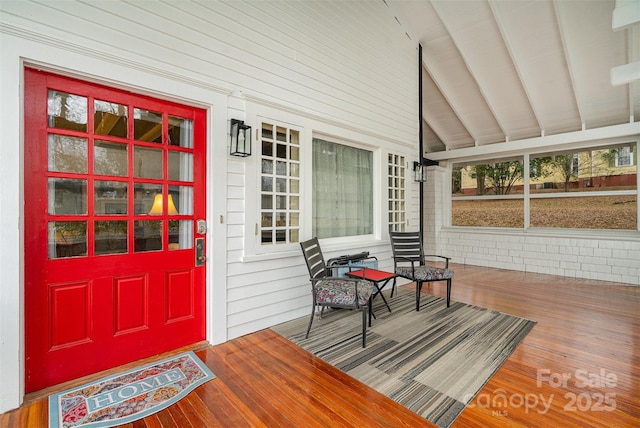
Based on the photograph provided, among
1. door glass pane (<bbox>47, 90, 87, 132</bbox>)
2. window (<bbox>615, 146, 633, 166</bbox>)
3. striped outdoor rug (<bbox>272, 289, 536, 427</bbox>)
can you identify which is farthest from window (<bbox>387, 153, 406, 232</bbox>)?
window (<bbox>615, 146, 633, 166</bbox>)

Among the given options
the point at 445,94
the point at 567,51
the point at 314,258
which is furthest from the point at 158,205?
the point at 567,51

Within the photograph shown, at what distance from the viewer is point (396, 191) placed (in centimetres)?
516

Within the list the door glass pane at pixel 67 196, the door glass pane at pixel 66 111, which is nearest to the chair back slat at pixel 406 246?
the door glass pane at pixel 67 196

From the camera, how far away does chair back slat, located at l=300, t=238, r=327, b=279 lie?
3232 millimetres

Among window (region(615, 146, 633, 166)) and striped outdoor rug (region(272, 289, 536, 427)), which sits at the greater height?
window (region(615, 146, 633, 166))

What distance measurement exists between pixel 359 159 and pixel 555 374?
3.31m

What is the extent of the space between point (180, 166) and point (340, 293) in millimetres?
1924

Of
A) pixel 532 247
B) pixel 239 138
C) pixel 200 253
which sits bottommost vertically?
pixel 532 247

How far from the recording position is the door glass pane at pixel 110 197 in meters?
2.28

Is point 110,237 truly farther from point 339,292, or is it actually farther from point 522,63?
point 522,63

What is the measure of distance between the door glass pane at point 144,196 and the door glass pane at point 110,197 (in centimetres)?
8

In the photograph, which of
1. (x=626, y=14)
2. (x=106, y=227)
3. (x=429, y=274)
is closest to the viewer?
(x=106, y=227)

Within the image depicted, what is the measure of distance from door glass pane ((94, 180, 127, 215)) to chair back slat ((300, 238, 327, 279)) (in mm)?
1689

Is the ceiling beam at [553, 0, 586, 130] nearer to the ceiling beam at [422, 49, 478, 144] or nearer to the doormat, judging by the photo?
the ceiling beam at [422, 49, 478, 144]
